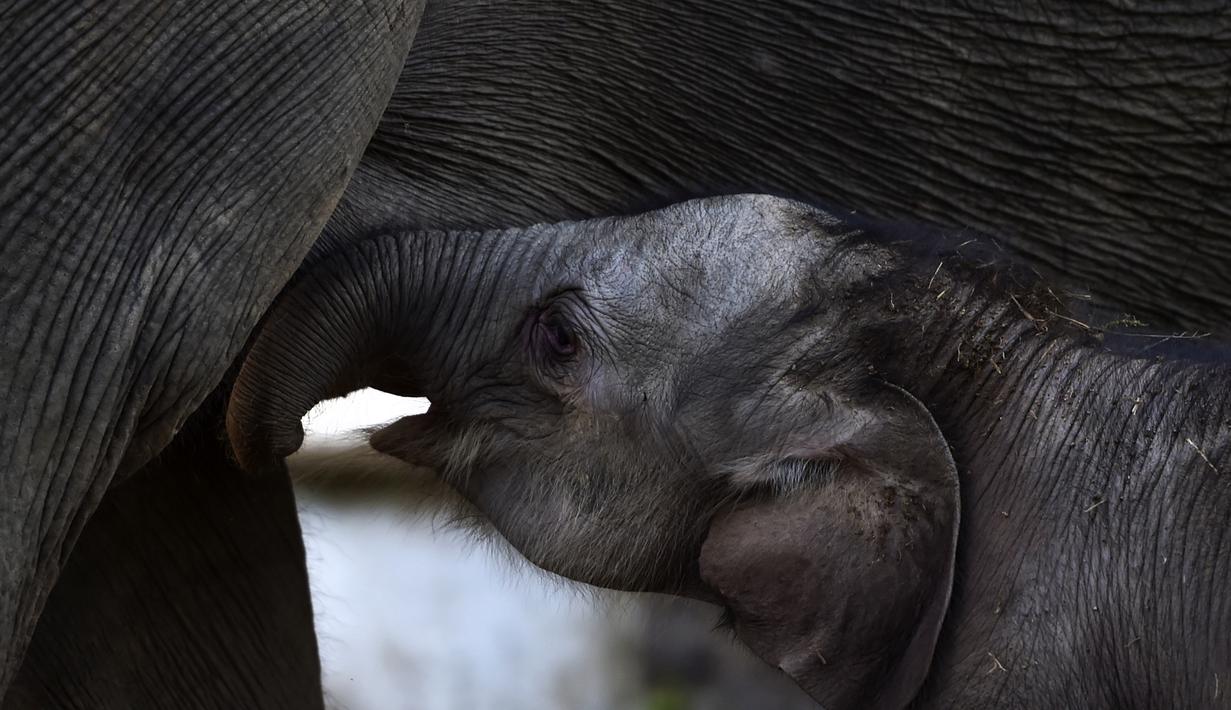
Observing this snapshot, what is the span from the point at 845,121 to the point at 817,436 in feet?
2.45

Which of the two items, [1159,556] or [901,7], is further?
[901,7]

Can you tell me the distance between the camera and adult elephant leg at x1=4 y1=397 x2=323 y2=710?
8.55ft

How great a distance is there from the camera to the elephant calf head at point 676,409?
6.87ft

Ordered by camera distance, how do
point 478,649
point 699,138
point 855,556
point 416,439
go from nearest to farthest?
1. point 855,556
2. point 416,439
3. point 699,138
4. point 478,649

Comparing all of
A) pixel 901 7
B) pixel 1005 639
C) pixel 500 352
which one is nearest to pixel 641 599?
pixel 500 352

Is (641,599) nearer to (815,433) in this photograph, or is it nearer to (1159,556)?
(815,433)

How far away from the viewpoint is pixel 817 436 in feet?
7.16

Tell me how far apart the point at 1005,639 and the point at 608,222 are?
0.81 meters

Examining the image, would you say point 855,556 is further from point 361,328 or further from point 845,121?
point 845,121

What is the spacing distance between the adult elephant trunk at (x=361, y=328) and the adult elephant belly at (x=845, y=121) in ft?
0.35

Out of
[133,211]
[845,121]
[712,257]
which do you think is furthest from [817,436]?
[133,211]

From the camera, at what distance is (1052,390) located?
216 centimetres

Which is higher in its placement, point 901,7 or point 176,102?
point 901,7

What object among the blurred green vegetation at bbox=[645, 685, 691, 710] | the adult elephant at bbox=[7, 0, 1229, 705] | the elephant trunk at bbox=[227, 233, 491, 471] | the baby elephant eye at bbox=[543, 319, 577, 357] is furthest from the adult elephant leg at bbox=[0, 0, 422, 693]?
the blurred green vegetation at bbox=[645, 685, 691, 710]
